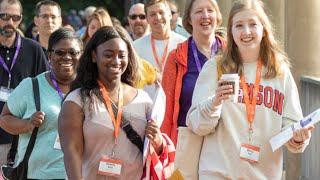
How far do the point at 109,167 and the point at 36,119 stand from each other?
1.27 metres

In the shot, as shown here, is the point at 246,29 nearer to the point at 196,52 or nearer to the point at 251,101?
the point at 251,101

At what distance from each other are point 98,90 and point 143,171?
575 millimetres

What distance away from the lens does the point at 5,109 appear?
25.6 feet

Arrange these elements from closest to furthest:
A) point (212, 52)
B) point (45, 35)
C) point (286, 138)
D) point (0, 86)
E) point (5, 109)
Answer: point (286, 138)
point (5, 109)
point (212, 52)
point (0, 86)
point (45, 35)

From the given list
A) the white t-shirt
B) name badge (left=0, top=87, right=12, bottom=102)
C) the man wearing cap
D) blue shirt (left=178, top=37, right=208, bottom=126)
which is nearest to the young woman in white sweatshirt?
blue shirt (left=178, top=37, right=208, bottom=126)

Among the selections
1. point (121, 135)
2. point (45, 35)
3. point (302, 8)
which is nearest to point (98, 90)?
point (121, 135)

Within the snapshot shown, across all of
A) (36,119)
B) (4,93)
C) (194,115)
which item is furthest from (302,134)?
(4,93)

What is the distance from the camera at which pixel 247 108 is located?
6.49 m

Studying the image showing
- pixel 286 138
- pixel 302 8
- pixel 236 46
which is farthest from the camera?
pixel 302 8

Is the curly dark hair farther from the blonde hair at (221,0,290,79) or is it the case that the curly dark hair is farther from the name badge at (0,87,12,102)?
the name badge at (0,87,12,102)

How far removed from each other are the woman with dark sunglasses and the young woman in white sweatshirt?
132 centimetres

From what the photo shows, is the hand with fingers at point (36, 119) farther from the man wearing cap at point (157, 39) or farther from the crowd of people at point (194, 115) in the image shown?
the man wearing cap at point (157, 39)

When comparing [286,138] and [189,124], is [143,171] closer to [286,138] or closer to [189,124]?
[189,124]

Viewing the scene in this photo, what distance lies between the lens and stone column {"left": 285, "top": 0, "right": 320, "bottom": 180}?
11.1m
